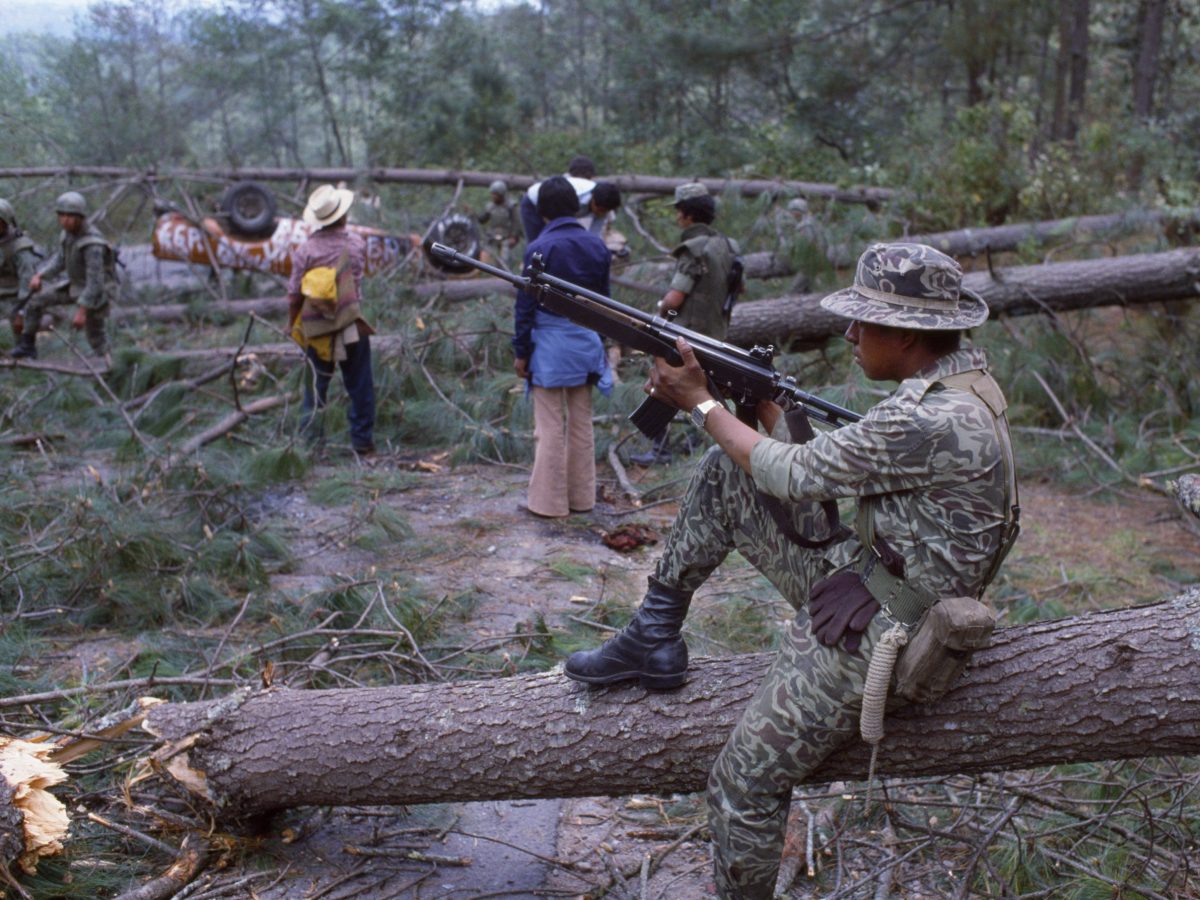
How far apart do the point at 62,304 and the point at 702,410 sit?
7.70 m

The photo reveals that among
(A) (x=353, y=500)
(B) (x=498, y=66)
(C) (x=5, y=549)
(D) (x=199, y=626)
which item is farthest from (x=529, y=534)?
(B) (x=498, y=66)

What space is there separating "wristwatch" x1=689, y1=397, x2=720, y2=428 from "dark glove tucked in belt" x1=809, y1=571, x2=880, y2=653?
1.60 ft

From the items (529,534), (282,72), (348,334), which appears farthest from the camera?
(282,72)

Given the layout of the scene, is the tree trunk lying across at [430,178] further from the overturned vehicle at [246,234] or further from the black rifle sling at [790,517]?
the black rifle sling at [790,517]

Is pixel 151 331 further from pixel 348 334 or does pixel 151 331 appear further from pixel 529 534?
pixel 529 534

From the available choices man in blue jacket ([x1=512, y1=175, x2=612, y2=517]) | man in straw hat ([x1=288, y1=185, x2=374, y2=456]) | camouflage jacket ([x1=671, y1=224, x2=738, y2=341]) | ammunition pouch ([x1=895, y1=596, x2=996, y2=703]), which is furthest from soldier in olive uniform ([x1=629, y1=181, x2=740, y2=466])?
ammunition pouch ([x1=895, y1=596, x2=996, y2=703])

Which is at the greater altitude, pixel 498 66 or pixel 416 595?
pixel 498 66

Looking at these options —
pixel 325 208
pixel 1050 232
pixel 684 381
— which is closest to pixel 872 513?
pixel 684 381

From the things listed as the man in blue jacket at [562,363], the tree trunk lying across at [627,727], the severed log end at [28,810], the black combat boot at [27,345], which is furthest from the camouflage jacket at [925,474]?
the black combat boot at [27,345]

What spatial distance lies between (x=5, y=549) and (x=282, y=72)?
1692cm

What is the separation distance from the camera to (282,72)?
20094 millimetres

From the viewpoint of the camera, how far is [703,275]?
22.1 feet

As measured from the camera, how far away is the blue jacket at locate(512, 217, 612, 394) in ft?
18.7

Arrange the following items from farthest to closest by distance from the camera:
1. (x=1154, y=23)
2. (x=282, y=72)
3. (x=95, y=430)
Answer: (x=282, y=72)
(x=1154, y=23)
(x=95, y=430)
